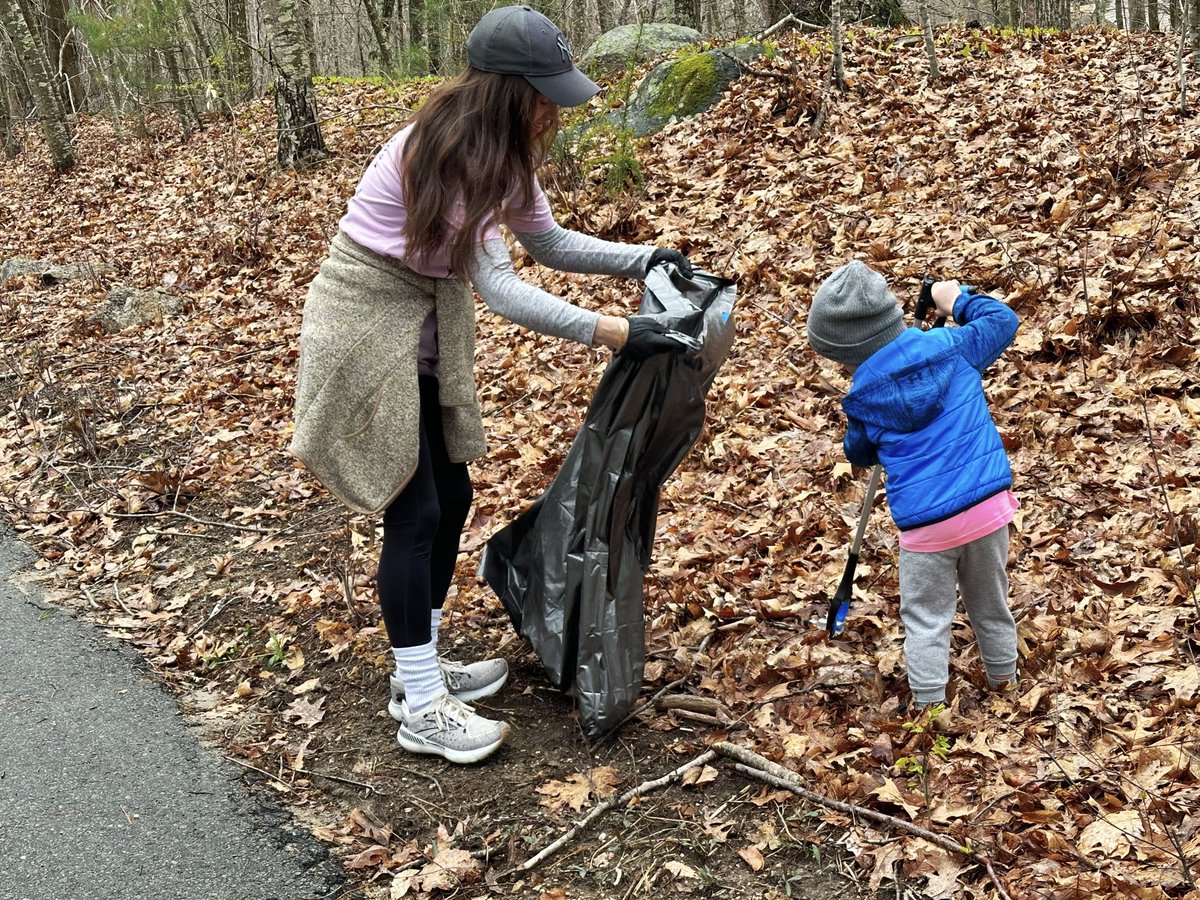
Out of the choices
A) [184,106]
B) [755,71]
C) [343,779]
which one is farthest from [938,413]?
[184,106]

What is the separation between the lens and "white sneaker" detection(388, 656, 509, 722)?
11.4 feet

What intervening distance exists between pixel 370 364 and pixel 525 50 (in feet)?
3.18

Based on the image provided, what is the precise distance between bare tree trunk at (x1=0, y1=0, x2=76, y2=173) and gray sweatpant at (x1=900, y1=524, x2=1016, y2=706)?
15650 millimetres

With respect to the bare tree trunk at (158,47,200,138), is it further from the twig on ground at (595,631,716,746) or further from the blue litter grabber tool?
the blue litter grabber tool

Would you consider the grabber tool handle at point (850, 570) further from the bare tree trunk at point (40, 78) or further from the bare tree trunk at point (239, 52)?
the bare tree trunk at point (40, 78)

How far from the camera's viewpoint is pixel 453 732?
10.5 ft

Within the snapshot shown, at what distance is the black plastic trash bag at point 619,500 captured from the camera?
3.06 meters

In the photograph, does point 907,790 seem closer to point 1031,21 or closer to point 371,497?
point 371,497

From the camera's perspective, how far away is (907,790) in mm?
2807

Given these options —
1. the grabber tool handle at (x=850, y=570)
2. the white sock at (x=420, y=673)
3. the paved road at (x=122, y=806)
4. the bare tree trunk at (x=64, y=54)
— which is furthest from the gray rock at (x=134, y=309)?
the bare tree trunk at (x=64, y=54)

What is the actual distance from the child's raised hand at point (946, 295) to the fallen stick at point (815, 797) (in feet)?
4.77

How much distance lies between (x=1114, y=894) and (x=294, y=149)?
11.6 m

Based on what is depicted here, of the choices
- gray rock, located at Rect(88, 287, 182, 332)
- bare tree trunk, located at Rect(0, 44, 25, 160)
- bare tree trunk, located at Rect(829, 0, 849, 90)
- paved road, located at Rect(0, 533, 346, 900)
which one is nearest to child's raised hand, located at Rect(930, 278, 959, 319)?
paved road, located at Rect(0, 533, 346, 900)

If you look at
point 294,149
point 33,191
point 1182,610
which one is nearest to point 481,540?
point 1182,610
